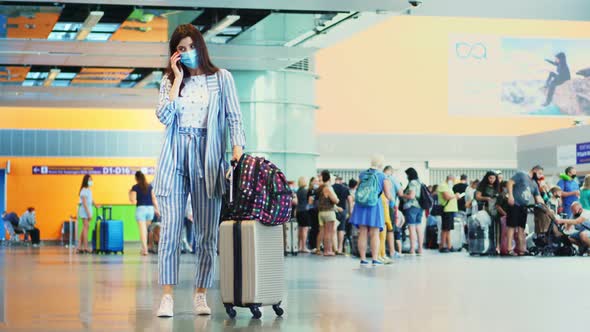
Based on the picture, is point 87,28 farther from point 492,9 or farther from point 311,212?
point 492,9

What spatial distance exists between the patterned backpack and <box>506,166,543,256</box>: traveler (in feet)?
40.4

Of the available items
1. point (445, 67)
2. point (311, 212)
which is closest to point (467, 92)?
point (445, 67)

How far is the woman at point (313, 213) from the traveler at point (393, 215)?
224 centimetres

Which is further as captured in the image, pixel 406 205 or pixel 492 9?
pixel 492 9

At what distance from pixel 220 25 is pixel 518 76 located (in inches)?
1212

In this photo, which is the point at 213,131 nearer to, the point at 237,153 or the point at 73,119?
the point at 237,153

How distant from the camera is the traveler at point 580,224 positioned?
18.0m

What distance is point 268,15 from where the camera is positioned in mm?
17203

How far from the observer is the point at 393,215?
17.6 m

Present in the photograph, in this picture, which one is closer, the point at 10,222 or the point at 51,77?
the point at 51,77

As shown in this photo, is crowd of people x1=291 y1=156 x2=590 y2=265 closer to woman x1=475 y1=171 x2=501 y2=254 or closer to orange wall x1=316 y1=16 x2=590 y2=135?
woman x1=475 y1=171 x2=501 y2=254

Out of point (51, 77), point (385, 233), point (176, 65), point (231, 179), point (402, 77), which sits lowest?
point (385, 233)

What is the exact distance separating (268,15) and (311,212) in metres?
5.88

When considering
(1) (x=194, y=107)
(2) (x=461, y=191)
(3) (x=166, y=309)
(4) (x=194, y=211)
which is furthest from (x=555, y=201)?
(3) (x=166, y=309)
